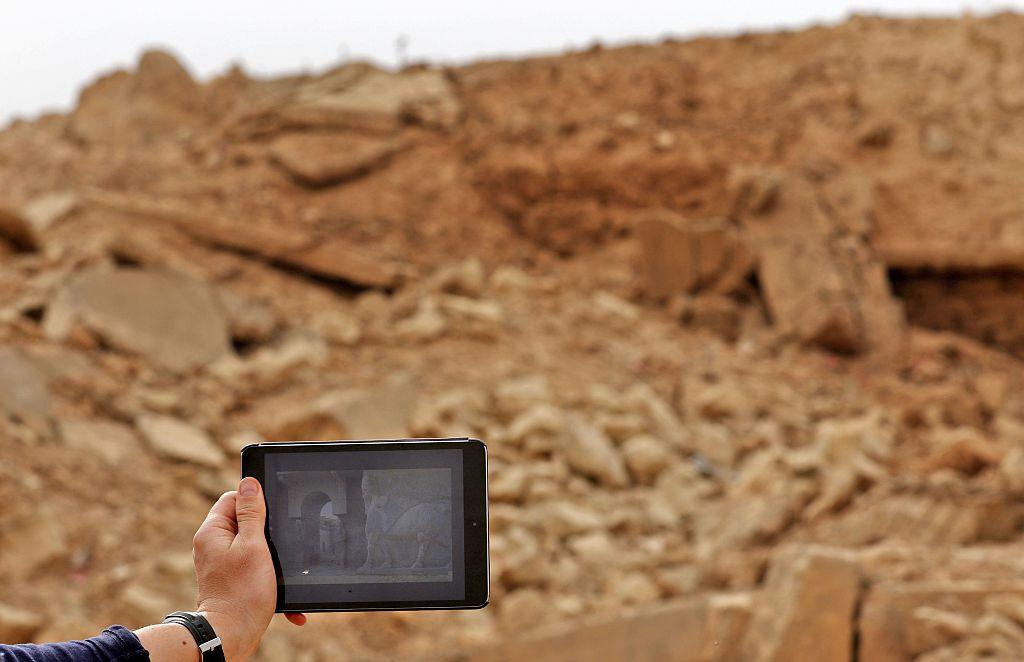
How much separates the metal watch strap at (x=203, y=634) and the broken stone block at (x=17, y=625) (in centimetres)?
325

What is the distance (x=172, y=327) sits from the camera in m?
6.91

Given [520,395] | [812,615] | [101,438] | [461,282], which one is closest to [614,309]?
[461,282]

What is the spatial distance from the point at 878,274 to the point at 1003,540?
4810mm

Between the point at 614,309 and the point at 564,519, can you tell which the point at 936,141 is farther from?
the point at 564,519

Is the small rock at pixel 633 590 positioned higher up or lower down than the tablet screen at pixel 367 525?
lower down

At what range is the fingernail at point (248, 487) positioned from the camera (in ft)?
3.83

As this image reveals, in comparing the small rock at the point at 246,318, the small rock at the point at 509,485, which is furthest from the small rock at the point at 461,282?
the small rock at the point at 509,485

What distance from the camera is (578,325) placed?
849 centimetres

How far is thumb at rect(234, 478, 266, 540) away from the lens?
1.16 m

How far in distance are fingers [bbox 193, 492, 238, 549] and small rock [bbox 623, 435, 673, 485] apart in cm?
544

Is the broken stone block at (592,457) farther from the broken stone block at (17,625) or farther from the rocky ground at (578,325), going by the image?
the broken stone block at (17,625)

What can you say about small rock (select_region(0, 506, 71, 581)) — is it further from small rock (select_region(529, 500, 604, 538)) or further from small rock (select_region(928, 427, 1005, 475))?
small rock (select_region(928, 427, 1005, 475))

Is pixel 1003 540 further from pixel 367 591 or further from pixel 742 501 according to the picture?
pixel 367 591

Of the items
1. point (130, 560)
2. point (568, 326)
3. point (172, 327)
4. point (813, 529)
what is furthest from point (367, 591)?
point (568, 326)
